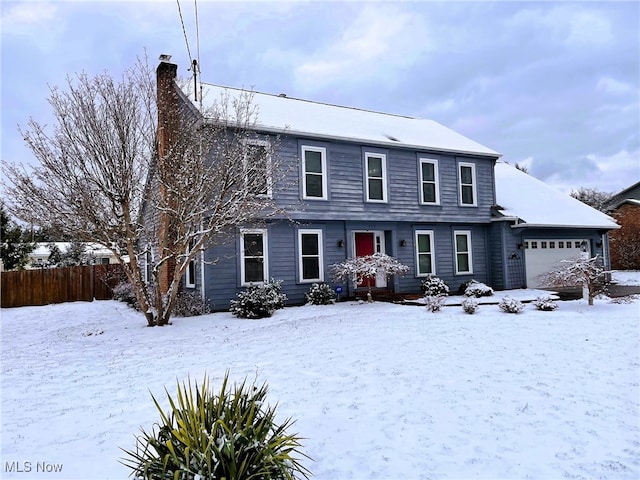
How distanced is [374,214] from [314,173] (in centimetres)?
263

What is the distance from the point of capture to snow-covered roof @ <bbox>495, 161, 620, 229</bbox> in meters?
17.6

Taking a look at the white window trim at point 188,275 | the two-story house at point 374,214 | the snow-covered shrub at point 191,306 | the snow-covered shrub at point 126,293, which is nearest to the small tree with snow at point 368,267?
the two-story house at point 374,214

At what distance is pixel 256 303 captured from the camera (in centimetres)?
1142

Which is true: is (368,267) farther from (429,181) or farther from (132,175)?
(132,175)

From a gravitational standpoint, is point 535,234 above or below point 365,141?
below

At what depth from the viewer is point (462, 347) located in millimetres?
7387

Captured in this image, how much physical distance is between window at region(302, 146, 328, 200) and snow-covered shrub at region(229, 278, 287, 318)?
362cm

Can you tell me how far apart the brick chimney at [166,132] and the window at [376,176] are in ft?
21.8

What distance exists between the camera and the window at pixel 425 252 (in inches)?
635

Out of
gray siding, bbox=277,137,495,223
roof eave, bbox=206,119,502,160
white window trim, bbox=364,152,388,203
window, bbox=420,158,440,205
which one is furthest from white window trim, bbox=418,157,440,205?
white window trim, bbox=364,152,388,203

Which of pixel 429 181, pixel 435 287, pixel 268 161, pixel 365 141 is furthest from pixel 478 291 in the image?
pixel 268 161

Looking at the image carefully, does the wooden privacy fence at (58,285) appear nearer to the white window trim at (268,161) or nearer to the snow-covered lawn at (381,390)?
the snow-covered lawn at (381,390)

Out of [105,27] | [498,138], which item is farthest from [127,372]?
[498,138]

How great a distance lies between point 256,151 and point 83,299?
11220 mm
